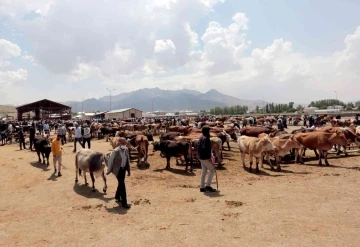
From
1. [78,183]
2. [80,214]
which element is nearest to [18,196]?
[78,183]

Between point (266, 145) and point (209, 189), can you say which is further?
point (266, 145)

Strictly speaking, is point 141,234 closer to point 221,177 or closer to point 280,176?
point 221,177

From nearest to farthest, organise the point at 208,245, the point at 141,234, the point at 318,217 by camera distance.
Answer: the point at 208,245 → the point at 141,234 → the point at 318,217

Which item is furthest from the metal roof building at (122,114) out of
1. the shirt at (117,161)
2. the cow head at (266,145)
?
the shirt at (117,161)

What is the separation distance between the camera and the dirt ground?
6.56m

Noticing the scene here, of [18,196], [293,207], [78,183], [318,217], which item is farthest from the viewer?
[78,183]

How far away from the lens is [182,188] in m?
10.9

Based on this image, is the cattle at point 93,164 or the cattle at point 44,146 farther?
the cattle at point 44,146

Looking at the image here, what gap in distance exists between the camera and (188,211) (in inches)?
324

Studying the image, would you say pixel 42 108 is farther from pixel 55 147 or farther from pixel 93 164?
pixel 93 164

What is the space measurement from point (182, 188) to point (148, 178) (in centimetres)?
216

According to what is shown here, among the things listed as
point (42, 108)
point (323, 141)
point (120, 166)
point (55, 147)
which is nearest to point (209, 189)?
point (120, 166)

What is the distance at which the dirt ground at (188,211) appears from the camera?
258 inches

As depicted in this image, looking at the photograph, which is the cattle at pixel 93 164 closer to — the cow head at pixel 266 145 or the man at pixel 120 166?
the man at pixel 120 166
